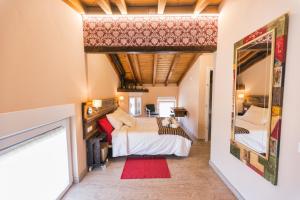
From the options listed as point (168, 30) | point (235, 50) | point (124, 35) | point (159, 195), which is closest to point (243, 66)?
point (235, 50)

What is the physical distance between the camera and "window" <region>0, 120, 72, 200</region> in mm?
1489

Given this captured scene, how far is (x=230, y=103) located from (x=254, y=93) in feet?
1.79

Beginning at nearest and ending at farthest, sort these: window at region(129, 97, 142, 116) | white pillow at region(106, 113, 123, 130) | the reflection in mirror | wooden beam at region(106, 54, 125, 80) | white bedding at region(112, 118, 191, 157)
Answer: the reflection in mirror
white bedding at region(112, 118, 191, 157)
white pillow at region(106, 113, 123, 130)
wooden beam at region(106, 54, 125, 80)
window at region(129, 97, 142, 116)

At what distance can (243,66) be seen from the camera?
7.23 feet

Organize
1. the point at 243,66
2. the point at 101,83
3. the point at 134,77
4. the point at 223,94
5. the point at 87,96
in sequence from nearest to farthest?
the point at 243,66
the point at 223,94
the point at 87,96
the point at 101,83
the point at 134,77

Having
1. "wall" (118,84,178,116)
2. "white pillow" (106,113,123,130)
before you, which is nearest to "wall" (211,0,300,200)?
"white pillow" (106,113,123,130)

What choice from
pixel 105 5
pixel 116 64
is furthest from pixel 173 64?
pixel 105 5

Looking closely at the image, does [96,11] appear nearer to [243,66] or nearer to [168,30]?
[168,30]

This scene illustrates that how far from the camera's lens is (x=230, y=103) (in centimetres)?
248

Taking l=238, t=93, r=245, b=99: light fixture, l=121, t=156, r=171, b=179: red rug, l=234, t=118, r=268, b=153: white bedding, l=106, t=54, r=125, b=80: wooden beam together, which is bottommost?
l=121, t=156, r=171, b=179: red rug

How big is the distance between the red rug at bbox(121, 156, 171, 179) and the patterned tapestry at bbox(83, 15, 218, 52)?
238 centimetres

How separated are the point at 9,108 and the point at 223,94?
288 cm

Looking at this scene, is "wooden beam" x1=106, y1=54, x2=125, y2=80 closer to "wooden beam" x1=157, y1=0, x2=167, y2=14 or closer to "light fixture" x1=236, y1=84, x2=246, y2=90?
"wooden beam" x1=157, y1=0, x2=167, y2=14

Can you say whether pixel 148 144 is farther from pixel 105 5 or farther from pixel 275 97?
pixel 105 5
